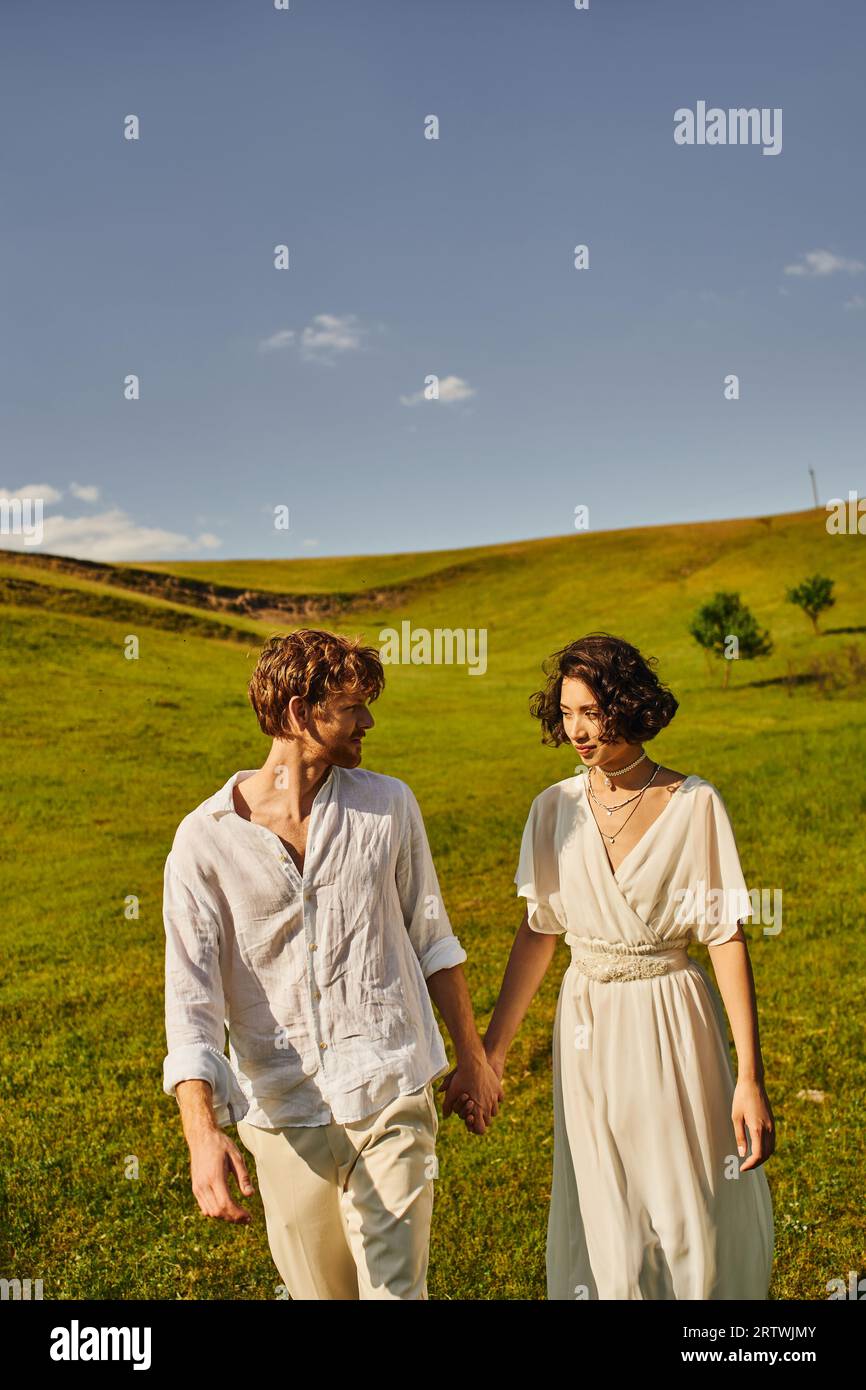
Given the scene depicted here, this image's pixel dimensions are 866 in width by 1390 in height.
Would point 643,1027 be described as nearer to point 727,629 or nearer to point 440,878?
point 440,878

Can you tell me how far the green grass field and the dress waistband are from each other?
277cm

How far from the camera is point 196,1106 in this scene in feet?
13.1

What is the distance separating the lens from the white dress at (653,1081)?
4.73m

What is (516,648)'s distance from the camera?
75000 millimetres

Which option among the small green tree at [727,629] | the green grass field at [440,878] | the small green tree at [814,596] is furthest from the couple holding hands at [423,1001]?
the small green tree at [814,596]

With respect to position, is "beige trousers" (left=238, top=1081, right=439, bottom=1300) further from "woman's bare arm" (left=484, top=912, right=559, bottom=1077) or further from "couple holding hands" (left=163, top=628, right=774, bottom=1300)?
"woman's bare arm" (left=484, top=912, right=559, bottom=1077)

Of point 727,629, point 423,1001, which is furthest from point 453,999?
point 727,629

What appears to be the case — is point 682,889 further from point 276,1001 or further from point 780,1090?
point 780,1090

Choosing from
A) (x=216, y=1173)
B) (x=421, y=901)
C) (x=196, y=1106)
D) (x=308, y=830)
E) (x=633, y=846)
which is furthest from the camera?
(x=633, y=846)

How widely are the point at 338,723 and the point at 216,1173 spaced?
1631mm

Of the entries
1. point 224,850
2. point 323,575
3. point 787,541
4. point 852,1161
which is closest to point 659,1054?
point 224,850

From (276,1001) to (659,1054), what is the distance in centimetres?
164

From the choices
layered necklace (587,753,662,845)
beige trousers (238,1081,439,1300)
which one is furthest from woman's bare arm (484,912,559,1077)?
beige trousers (238,1081,439,1300)

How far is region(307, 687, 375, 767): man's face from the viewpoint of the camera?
4.41 m
